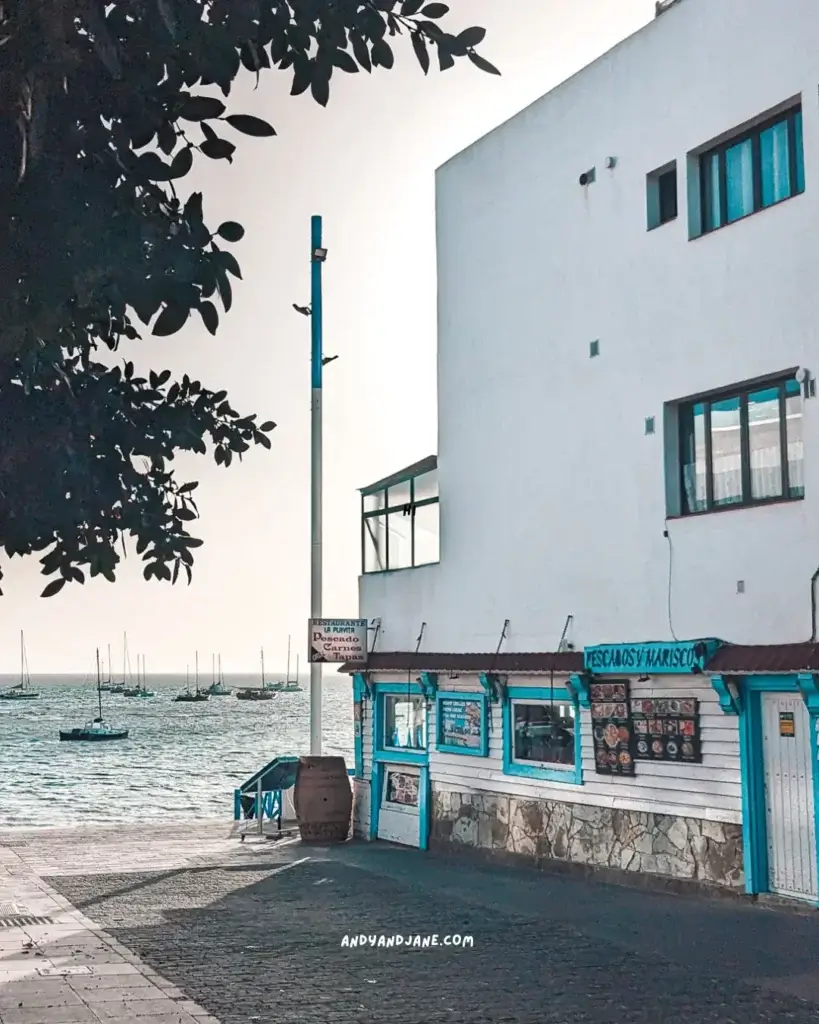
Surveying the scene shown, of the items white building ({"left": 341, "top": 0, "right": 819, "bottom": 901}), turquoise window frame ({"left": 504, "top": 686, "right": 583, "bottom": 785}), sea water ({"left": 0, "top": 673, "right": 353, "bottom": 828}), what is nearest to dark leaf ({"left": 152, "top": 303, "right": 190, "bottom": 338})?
white building ({"left": 341, "top": 0, "right": 819, "bottom": 901})

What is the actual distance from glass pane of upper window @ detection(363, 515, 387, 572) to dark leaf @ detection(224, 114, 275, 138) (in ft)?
59.2

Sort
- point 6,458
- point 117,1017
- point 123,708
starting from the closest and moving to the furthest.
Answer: point 6,458
point 117,1017
point 123,708

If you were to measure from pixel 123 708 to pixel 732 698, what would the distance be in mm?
174132

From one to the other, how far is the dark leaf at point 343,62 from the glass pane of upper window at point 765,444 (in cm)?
980

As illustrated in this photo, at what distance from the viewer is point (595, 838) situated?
17.4m

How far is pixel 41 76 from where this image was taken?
5.47 metres

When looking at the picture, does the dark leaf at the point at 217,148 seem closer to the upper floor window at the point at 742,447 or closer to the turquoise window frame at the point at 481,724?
the upper floor window at the point at 742,447

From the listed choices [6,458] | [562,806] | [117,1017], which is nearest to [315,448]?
[562,806]

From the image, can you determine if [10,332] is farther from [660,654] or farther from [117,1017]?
[660,654]

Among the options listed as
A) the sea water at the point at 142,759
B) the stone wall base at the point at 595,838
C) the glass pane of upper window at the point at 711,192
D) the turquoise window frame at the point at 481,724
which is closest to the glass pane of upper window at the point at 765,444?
the glass pane of upper window at the point at 711,192

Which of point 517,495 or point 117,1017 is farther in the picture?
point 517,495

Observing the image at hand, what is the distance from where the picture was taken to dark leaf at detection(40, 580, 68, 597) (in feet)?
22.8

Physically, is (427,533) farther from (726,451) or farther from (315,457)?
(726,451)

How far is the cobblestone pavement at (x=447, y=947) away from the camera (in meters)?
10.3
